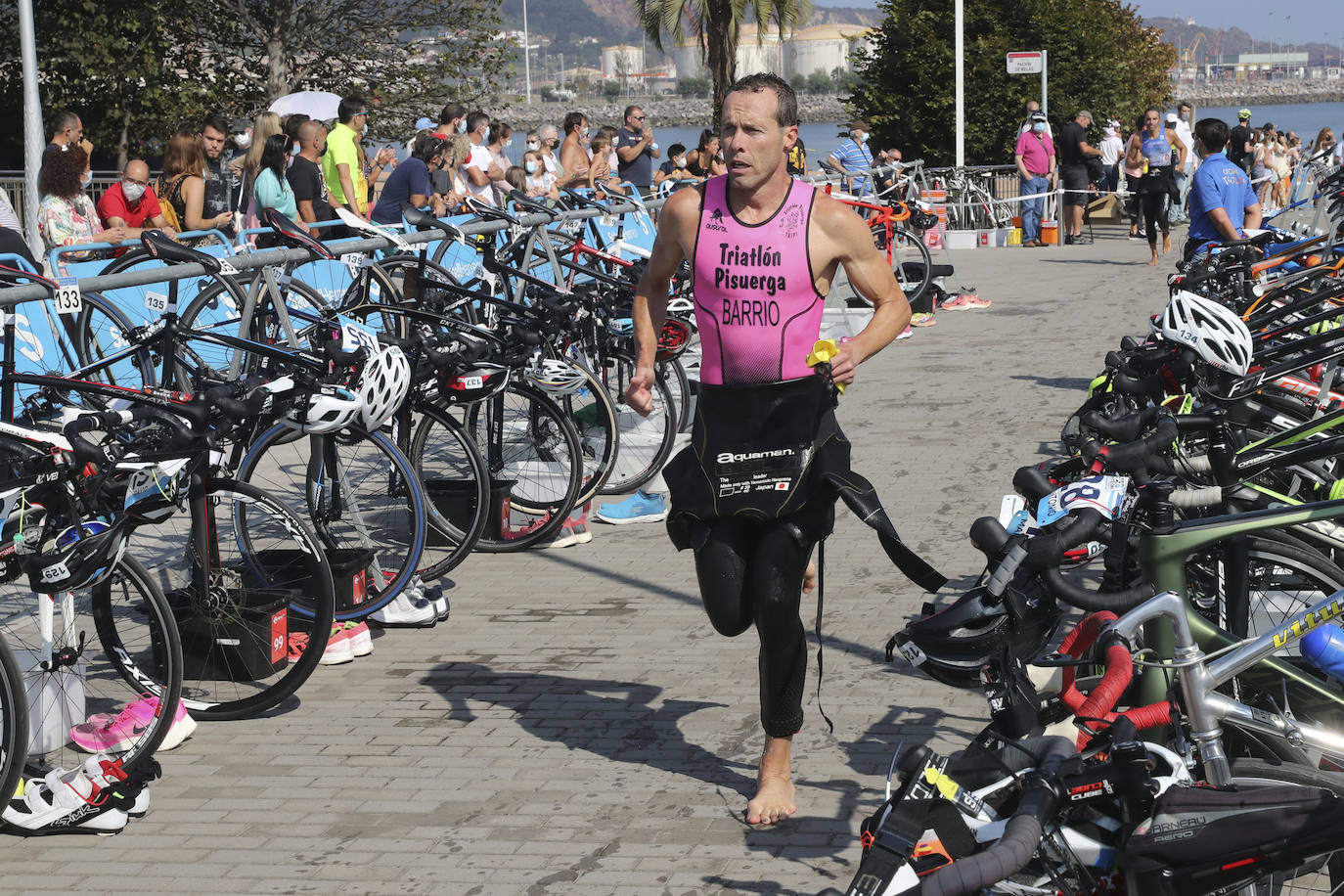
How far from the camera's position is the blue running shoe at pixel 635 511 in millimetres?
8617

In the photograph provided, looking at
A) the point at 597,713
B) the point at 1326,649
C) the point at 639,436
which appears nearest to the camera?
the point at 1326,649

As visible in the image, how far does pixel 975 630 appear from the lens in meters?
3.69

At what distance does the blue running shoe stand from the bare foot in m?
3.97

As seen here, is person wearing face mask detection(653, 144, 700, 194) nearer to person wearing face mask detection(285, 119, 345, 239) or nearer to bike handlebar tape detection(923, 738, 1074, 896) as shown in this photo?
person wearing face mask detection(285, 119, 345, 239)

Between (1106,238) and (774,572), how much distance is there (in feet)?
72.6

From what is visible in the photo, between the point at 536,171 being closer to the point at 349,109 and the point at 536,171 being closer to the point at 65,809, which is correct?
the point at 349,109

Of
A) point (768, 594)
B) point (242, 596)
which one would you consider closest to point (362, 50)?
point (242, 596)

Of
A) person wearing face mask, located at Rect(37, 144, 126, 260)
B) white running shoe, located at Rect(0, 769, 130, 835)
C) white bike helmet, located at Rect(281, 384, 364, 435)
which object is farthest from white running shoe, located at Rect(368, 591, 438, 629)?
person wearing face mask, located at Rect(37, 144, 126, 260)

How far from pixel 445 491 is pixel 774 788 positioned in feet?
11.0

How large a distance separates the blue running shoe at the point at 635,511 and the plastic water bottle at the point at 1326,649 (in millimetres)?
5344

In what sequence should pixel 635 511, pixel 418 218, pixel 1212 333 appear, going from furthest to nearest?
pixel 418 218 < pixel 635 511 < pixel 1212 333

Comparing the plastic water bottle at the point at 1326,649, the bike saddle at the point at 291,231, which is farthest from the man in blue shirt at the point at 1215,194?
the plastic water bottle at the point at 1326,649

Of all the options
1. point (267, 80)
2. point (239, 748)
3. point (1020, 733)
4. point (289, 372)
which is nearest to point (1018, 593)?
point (1020, 733)

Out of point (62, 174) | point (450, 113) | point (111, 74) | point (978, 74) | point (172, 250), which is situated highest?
point (111, 74)
